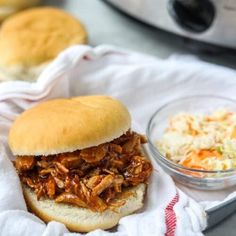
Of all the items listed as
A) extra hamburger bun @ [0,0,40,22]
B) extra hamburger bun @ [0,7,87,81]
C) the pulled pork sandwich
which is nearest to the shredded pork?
the pulled pork sandwich

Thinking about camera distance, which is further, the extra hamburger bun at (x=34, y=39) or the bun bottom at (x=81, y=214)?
the extra hamburger bun at (x=34, y=39)

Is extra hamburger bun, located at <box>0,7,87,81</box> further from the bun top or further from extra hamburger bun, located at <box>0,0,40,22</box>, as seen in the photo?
the bun top

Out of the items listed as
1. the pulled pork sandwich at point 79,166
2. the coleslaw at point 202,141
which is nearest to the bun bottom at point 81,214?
the pulled pork sandwich at point 79,166

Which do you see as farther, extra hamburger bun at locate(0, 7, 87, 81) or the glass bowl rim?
extra hamburger bun at locate(0, 7, 87, 81)

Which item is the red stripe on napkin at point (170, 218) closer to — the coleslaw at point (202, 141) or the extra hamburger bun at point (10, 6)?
the coleslaw at point (202, 141)

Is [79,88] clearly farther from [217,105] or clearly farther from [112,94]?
[217,105]

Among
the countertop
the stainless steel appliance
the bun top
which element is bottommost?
the countertop

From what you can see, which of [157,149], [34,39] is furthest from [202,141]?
[34,39]
